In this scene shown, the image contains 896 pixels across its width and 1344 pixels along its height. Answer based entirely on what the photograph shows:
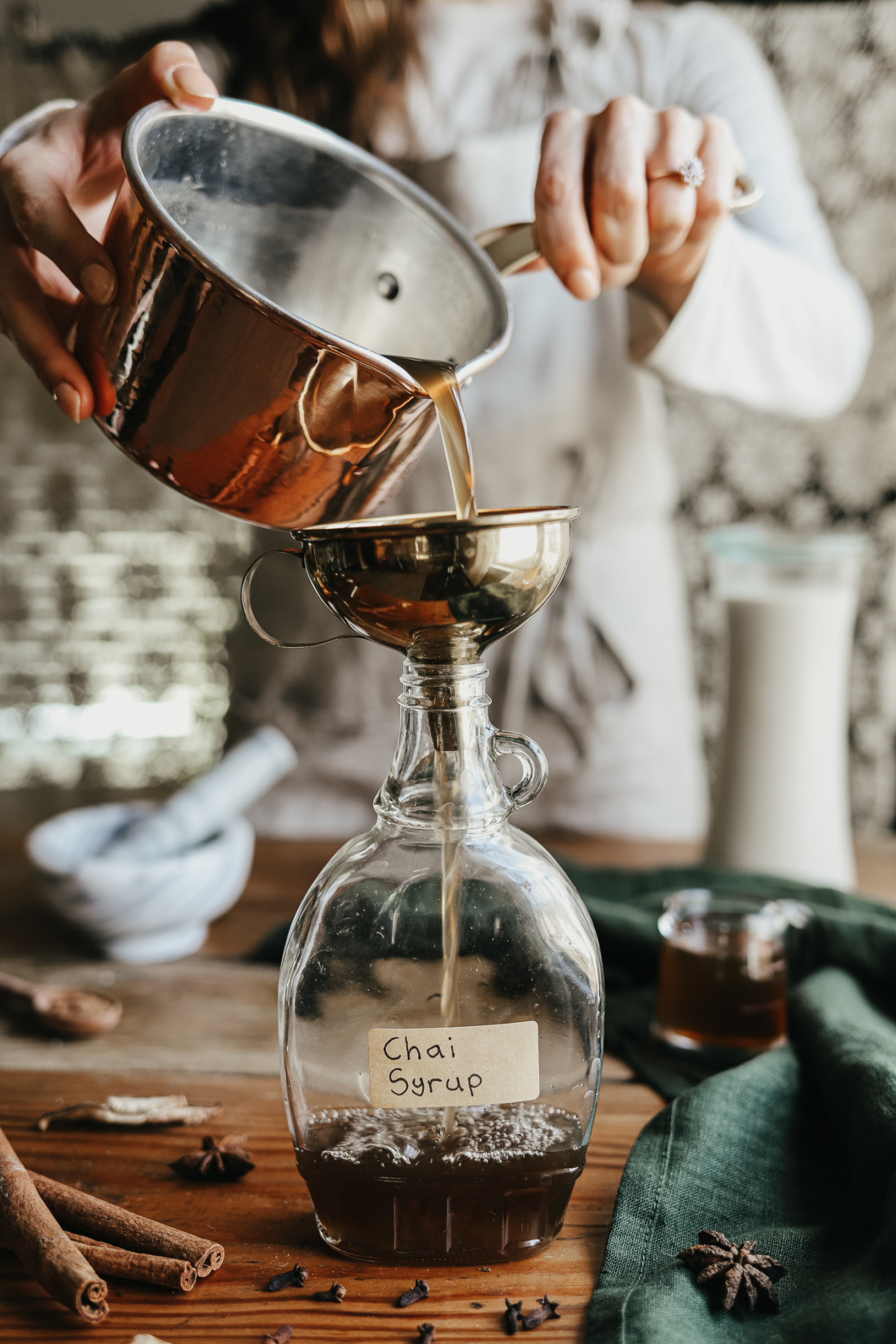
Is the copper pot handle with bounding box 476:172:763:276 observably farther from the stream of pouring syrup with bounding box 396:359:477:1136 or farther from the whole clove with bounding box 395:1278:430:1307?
the whole clove with bounding box 395:1278:430:1307

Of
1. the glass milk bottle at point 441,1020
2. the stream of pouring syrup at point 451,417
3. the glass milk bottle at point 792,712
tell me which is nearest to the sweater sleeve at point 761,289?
the glass milk bottle at point 792,712

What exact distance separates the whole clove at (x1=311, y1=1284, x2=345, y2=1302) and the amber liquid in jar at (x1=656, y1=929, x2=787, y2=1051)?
33 cm

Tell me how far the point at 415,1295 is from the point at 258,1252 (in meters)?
0.08

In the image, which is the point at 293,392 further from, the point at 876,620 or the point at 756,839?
the point at 876,620

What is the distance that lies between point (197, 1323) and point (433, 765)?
0.86ft

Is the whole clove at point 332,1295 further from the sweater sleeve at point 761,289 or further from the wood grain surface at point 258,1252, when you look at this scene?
the sweater sleeve at point 761,289

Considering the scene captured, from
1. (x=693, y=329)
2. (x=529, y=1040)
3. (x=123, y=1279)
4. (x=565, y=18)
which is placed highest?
(x=565, y=18)

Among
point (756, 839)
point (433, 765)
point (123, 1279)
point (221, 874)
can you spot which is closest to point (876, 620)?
point (756, 839)

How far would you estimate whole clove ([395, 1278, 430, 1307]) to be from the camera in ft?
1.59

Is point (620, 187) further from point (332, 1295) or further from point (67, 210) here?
point (332, 1295)

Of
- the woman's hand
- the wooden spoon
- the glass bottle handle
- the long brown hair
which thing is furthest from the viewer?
the long brown hair

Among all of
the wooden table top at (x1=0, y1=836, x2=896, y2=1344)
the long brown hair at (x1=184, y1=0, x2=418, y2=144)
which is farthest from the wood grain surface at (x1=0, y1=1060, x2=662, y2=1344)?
the long brown hair at (x1=184, y1=0, x2=418, y2=144)

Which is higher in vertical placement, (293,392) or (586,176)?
(586,176)

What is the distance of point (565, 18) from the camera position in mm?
1333
